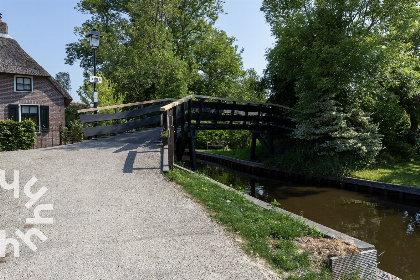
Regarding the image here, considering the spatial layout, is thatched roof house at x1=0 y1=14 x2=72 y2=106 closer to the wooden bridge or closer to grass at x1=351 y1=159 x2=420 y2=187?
the wooden bridge

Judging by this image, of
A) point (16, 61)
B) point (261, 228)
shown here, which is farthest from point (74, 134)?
point (261, 228)

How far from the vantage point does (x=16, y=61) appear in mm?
21547

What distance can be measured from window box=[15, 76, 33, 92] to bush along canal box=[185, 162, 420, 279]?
1501cm

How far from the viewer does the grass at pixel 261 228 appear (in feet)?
14.6

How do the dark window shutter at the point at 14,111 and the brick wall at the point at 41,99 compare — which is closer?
the brick wall at the point at 41,99

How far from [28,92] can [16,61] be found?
2114mm

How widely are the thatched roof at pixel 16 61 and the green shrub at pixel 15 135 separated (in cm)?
844

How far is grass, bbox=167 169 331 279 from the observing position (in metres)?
4.45

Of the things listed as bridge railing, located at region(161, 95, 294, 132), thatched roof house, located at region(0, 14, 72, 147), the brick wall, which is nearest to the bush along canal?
bridge railing, located at region(161, 95, 294, 132)

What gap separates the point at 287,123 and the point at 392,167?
6.68m

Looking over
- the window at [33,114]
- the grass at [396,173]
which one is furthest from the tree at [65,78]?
the grass at [396,173]

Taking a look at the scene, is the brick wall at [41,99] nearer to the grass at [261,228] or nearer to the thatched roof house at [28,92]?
the thatched roof house at [28,92]

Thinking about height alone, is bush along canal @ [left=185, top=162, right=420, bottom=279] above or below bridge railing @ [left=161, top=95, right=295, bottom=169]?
below

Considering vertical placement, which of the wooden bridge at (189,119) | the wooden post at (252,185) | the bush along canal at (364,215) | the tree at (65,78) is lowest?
the wooden post at (252,185)
